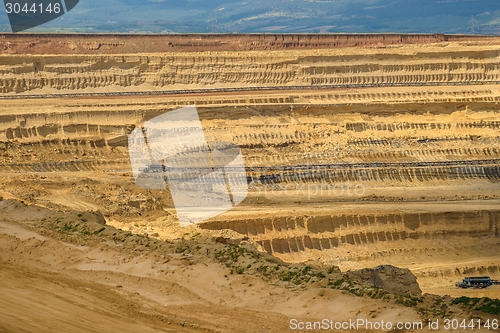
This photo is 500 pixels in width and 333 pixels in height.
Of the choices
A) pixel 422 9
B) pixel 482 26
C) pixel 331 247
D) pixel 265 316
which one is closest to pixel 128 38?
pixel 331 247

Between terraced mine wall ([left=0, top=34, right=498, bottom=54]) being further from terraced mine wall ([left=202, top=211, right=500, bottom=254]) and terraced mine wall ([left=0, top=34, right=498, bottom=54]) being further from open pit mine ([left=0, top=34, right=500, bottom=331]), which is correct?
terraced mine wall ([left=202, top=211, right=500, bottom=254])

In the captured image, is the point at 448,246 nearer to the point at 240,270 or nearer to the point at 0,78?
the point at 240,270

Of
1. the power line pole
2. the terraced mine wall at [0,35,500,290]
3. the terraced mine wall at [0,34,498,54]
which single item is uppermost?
the terraced mine wall at [0,34,498,54]

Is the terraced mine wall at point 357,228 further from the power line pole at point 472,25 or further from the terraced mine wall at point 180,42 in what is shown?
the power line pole at point 472,25

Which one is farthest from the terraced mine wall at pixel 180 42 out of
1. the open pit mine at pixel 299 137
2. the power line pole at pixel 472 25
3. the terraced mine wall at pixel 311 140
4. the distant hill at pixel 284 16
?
the power line pole at pixel 472 25

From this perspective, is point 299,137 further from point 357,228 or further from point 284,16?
point 284,16

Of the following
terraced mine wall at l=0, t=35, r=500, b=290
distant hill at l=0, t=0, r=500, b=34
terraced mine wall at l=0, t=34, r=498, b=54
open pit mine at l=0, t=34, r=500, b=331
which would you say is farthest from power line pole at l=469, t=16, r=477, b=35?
terraced mine wall at l=0, t=35, r=500, b=290

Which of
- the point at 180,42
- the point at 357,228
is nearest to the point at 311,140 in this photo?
the point at 357,228
